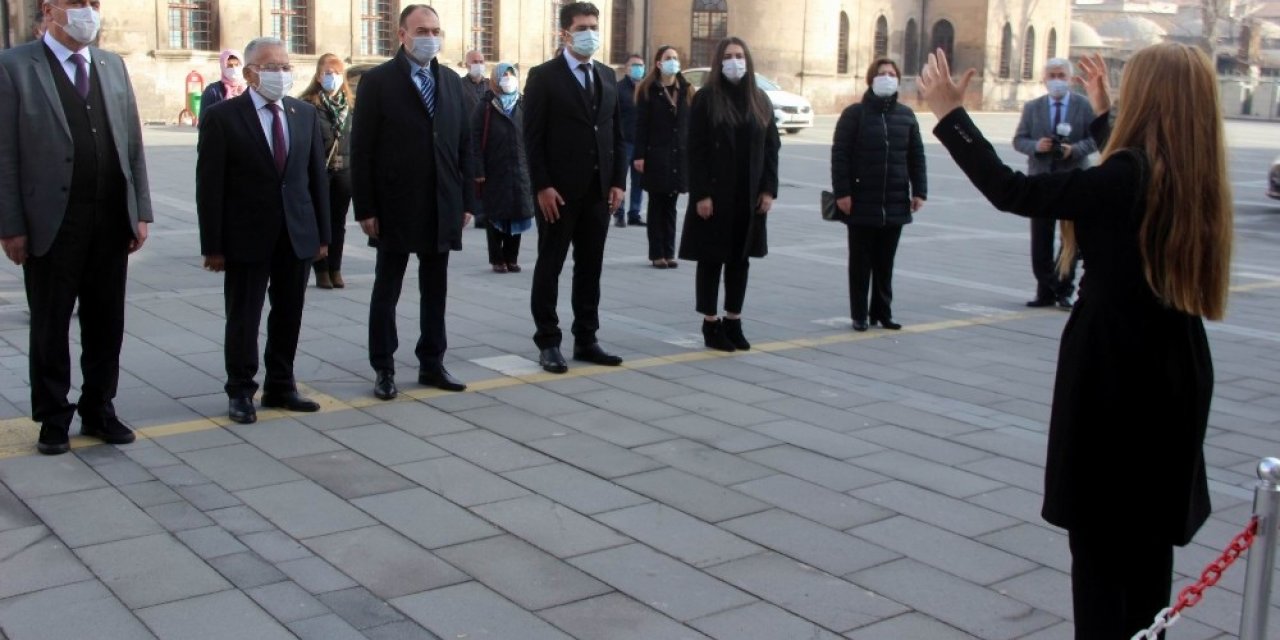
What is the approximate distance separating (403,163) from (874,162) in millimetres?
3476

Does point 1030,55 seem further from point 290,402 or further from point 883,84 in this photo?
point 290,402

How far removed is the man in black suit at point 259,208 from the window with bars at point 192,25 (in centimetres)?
2642

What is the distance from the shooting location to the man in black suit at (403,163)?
7.07 meters

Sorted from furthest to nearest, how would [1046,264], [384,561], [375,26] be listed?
[375,26] → [1046,264] → [384,561]

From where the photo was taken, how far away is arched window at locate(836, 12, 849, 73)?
5028cm

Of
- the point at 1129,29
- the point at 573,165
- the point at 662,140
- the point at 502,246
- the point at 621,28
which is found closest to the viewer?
the point at 573,165

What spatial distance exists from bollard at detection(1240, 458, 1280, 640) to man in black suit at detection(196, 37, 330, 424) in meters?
4.63

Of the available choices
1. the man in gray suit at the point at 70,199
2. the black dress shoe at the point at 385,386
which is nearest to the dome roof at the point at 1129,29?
the black dress shoe at the point at 385,386

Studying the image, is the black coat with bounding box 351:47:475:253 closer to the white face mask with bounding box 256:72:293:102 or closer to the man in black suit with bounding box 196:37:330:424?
the man in black suit with bounding box 196:37:330:424

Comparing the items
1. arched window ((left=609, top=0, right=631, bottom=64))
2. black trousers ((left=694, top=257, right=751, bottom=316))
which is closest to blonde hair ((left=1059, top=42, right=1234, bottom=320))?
black trousers ((left=694, top=257, right=751, bottom=316))

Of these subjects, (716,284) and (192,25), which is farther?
(192,25)

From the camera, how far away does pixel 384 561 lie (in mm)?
4766

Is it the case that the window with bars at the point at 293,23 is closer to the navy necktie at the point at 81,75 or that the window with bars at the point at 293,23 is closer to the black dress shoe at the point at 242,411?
the black dress shoe at the point at 242,411

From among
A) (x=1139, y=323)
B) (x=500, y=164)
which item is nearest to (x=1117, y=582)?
(x=1139, y=323)
